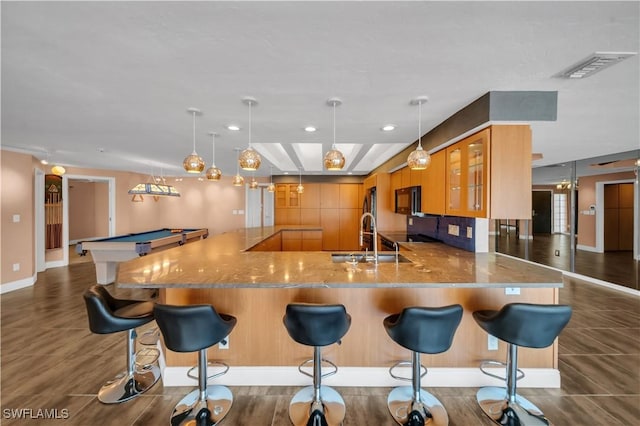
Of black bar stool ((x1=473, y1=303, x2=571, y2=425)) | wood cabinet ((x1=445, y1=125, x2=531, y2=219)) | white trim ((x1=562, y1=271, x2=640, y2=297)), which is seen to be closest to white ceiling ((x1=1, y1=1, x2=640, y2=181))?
wood cabinet ((x1=445, y1=125, x2=531, y2=219))

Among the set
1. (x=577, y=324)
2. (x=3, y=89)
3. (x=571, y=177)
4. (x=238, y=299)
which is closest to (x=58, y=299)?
(x=3, y=89)

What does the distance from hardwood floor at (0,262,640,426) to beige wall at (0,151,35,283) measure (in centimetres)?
179

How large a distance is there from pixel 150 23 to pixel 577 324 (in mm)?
5142

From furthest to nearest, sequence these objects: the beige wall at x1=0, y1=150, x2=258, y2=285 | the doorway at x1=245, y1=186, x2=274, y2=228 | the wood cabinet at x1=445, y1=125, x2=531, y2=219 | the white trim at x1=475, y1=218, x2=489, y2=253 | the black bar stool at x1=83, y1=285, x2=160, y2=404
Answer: the doorway at x1=245, y1=186, x2=274, y2=228 → the beige wall at x1=0, y1=150, x2=258, y2=285 → the white trim at x1=475, y1=218, x2=489, y2=253 → the wood cabinet at x1=445, y1=125, x2=531, y2=219 → the black bar stool at x1=83, y1=285, x2=160, y2=404

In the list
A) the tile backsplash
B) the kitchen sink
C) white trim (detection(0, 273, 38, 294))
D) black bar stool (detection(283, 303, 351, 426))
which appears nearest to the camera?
black bar stool (detection(283, 303, 351, 426))

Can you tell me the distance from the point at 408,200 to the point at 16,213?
269 inches

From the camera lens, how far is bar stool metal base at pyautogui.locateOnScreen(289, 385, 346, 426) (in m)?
1.83

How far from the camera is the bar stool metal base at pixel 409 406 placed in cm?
182

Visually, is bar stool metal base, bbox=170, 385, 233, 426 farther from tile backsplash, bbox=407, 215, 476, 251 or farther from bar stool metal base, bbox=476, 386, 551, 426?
tile backsplash, bbox=407, 215, 476, 251

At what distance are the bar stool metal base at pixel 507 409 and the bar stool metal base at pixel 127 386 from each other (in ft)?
8.67

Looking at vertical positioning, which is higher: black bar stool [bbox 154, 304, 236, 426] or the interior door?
the interior door

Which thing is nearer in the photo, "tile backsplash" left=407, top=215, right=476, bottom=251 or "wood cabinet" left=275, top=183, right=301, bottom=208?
"tile backsplash" left=407, top=215, right=476, bottom=251

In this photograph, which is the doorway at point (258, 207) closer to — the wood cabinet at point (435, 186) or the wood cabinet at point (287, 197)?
the wood cabinet at point (287, 197)

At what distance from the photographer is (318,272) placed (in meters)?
2.12
